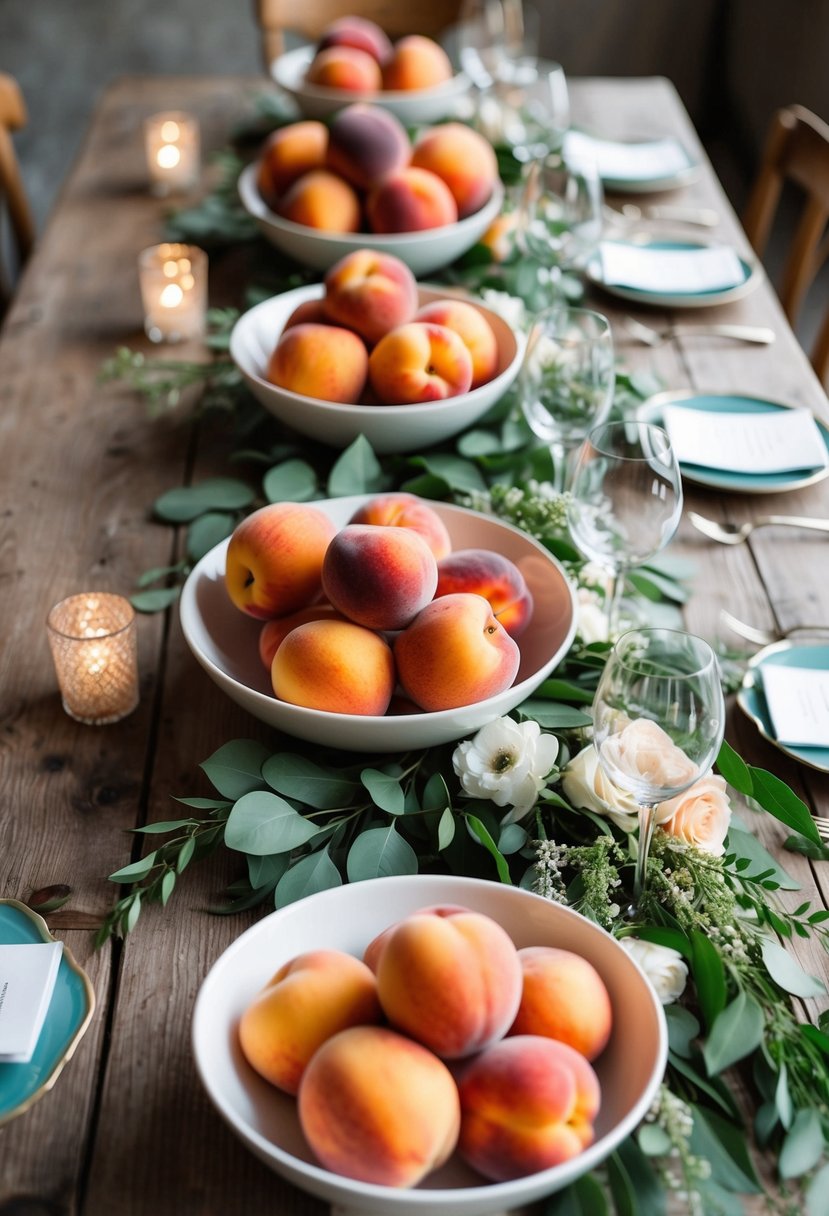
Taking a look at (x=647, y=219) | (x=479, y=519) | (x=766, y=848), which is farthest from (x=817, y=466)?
(x=647, y=219)

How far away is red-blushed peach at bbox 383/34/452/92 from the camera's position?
1.81m

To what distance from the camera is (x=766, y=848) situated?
82 centimetres

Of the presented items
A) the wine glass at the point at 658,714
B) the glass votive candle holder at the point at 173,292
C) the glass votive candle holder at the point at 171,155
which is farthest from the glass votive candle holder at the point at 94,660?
the glass votive candle holder at the point at 171,155

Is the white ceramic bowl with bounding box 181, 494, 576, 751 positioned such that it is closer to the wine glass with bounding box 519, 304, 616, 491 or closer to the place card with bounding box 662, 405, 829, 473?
the wine glass with bounding box 519, 304, 616, 491

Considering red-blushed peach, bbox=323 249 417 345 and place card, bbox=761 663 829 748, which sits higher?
red-blushed peach, bbox=323 249 417 345

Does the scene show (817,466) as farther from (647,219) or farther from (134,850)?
(134,850)

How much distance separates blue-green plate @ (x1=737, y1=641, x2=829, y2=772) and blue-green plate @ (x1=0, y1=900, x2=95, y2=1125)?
0.53m

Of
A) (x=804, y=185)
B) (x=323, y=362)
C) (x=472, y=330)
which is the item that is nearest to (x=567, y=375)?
(x=472, y=330)

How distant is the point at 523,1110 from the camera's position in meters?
0.54

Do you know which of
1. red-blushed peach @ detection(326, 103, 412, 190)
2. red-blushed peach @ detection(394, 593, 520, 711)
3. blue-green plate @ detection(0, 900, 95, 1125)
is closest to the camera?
blue-green plate @ detection(0, 900, 95, 1125)

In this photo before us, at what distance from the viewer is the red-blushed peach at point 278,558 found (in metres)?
0.85

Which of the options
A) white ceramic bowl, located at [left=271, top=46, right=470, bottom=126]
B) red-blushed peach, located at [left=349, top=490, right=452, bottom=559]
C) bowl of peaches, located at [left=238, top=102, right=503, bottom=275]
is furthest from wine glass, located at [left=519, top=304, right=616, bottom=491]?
white ceramic bowl, located at [left=271, top=46, right=470, bottom=126]

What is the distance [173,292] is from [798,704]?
0.92m

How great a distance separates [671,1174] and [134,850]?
40 centimetres
